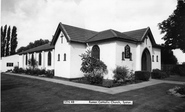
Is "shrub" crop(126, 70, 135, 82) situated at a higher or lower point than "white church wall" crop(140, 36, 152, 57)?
lower

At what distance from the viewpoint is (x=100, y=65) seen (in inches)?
599

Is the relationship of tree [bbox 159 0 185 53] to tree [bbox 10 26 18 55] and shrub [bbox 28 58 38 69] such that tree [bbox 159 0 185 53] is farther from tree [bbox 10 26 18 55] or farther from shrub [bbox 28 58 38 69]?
tree [bbox 10 26 18 55]

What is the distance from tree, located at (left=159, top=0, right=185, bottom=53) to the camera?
2323cm

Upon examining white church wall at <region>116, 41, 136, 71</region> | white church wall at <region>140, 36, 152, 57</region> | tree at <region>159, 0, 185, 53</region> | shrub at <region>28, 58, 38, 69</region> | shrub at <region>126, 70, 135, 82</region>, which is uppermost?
tree at <region>159, 0, 185, 53</region>

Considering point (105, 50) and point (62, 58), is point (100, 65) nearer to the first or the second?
point (105, 50)

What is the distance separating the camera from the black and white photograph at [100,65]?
295 inches

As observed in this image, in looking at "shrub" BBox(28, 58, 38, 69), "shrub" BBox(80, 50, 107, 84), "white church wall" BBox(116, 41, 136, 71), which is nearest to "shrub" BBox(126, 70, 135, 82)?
"white church wall" BBox(116, 41, 136, 71)

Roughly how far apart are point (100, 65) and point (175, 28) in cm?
2071

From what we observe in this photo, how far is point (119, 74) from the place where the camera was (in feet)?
45.6

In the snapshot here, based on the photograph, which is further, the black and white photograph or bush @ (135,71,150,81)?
bush @ (135,71,150,81)

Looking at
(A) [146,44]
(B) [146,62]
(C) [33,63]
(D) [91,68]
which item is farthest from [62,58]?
(B) [146,62]

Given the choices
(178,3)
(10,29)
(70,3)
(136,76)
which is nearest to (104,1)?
(70,3)

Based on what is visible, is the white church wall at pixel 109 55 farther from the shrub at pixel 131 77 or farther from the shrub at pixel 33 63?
the shrub at pixel 33 63

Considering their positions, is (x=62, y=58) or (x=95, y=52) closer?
(x=95, y=52)
